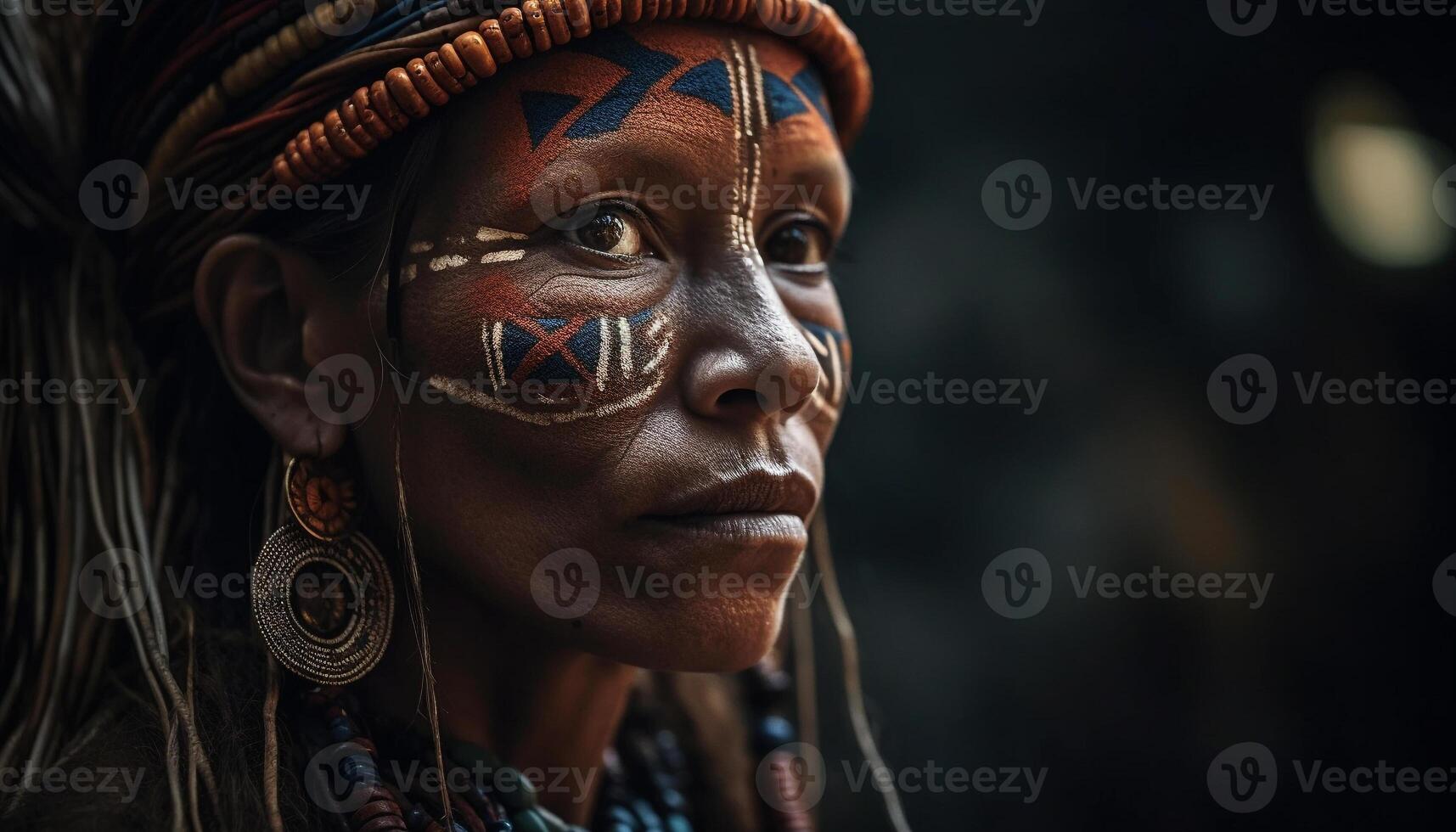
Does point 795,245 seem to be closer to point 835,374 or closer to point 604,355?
point 835,374

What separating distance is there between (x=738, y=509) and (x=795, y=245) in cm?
43

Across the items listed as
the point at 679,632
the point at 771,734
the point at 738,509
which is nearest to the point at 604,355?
the point at 738,509

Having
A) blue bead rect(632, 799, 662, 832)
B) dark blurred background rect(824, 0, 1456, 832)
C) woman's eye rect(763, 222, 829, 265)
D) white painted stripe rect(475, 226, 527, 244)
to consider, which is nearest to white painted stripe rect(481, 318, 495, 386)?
white painted stripe rect(475, 226, 527, 244)

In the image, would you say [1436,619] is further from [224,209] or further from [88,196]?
[88,196]

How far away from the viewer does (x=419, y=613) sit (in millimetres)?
1551

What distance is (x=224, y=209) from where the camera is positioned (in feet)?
5.24

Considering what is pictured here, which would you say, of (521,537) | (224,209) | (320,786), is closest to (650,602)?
(521,537)

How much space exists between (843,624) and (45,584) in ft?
4.03

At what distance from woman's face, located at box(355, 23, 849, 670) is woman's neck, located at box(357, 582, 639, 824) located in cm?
11

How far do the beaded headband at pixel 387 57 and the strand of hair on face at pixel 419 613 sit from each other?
353 mm

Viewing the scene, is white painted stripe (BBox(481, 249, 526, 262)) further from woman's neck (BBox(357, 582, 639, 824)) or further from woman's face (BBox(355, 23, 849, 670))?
woman's neck (BBox(357, 582, 639, 824))

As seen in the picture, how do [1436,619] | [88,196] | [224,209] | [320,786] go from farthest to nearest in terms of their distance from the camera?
[1436,619] < [88,196] < [224,209] < [320,786]

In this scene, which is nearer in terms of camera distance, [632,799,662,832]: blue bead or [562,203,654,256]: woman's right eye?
[562,203,654,256]: woman's right eye

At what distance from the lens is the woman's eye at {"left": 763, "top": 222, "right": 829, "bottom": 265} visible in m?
1.70
